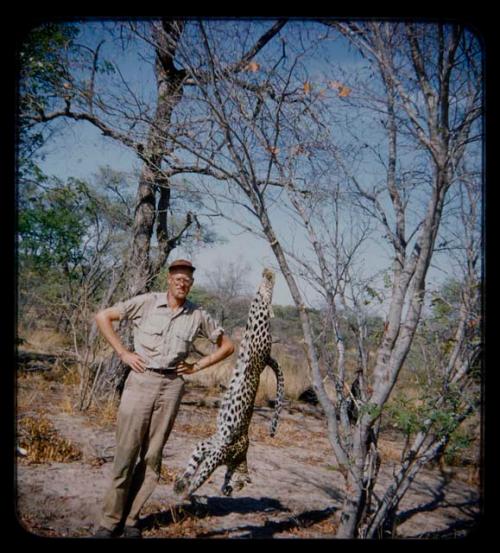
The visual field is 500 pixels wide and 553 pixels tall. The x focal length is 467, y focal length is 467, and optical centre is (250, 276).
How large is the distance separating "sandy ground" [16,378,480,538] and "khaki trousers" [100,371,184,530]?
1.35ft

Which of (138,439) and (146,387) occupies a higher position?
(146,387)

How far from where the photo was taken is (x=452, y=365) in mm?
3273

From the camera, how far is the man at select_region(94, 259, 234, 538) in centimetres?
302

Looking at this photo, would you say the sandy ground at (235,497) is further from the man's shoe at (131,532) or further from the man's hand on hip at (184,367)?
the man's hand on hip at (184,367)

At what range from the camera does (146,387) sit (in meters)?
3.06

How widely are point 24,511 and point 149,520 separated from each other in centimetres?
93

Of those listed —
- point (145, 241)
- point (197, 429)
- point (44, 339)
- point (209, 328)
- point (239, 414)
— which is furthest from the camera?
→ point (44, 339)

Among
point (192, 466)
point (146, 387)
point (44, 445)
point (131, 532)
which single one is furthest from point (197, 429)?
point (146, 387)

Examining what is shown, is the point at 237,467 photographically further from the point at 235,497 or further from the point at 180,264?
the point at 180,264

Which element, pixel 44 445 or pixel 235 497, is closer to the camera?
pixel 235 497

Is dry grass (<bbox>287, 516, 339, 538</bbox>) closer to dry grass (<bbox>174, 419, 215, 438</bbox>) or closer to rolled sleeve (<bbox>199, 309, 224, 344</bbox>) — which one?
rolled sleeve (<bbox>199, 309, 224, 344</bbox>)

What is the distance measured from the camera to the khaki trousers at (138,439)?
9.90ft

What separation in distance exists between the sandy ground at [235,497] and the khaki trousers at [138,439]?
41 centimetres

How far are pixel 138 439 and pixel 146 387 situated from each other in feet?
1.12
